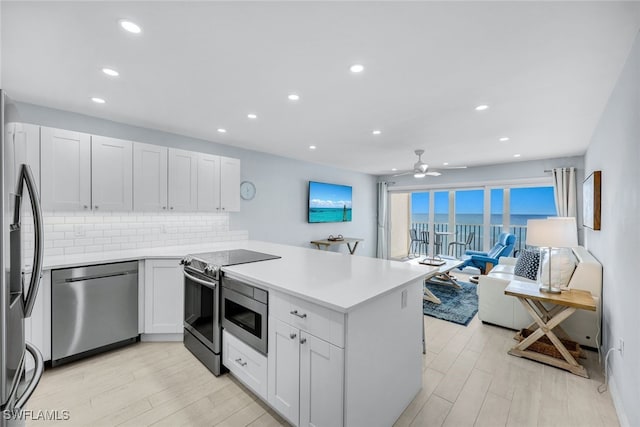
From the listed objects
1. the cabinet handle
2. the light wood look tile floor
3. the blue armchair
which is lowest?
the light wood look tile floor

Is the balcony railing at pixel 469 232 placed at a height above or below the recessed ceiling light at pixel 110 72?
below

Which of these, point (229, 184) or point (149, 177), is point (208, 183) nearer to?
point (229, 184)

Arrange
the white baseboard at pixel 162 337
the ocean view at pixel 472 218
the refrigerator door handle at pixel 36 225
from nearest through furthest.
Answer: the refrigerator door handle at pixel 36 225 → the white baseboard at pixel 162 337 → the ocean view at pixel 472 218

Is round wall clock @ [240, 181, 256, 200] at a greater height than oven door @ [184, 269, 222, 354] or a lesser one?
greater

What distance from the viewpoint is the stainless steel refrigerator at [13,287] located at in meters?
0.85

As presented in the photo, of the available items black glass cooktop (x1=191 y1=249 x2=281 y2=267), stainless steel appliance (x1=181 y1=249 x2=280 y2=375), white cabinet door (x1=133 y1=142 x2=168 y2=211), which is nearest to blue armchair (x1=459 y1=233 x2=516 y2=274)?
black glass cooktop (x1=191 y1=249 x2=281 y2=267)

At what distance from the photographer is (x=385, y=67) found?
2006mm

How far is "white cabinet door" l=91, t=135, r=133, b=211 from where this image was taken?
2775 millimetres

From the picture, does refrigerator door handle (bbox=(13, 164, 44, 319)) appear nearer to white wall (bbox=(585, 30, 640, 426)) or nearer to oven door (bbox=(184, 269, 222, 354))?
oven door (bbox=(184, 269, 222, 354))

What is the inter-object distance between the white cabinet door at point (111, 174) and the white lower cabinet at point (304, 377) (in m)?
2.31

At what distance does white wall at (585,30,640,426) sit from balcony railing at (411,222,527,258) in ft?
12.3

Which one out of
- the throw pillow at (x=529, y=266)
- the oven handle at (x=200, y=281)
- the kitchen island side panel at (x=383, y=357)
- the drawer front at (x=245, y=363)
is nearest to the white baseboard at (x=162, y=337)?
the oven handle at (x=200, y=281)

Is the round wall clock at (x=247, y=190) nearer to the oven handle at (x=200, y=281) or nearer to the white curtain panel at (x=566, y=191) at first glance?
the oven handle at (x=200, y=281)


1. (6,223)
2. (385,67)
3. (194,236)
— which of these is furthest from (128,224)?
(385,67)
